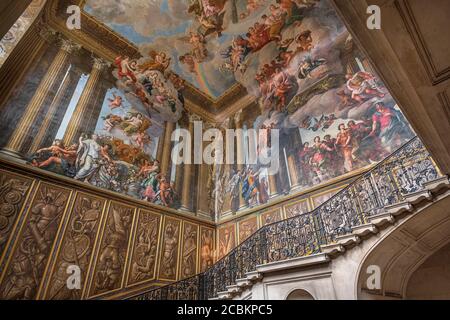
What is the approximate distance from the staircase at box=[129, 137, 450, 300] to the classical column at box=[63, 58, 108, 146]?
5.45 m

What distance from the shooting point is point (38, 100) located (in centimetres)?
762

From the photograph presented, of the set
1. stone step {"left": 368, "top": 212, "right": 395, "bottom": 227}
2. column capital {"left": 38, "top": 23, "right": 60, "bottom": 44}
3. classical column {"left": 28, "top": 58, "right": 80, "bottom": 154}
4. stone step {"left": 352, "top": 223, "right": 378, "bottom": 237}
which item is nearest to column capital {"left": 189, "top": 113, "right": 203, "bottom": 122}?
classical column {"left": 28, "top": 58, "right": 80, "bottom": 154}

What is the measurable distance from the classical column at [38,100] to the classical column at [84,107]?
86cm

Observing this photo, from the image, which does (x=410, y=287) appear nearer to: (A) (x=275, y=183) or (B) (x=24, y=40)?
(A) (x=275, y=183)

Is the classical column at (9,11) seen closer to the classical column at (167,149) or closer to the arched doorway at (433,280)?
the classical column at (167,149)

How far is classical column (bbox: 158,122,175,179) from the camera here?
33.2 feet

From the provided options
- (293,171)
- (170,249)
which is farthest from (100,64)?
(293,171)

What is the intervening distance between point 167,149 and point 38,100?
4.67 m

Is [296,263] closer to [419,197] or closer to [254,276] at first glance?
[254,276]

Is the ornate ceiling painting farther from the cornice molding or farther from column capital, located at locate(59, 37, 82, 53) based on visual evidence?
column capital, located at locate(59, 37, 82, 53)

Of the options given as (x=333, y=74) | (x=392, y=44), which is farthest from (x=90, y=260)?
(x=333, y=74)

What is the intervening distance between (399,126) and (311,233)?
3998 millimetres

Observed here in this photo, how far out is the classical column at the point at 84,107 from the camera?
7949 mm

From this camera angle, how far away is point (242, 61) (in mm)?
11367
